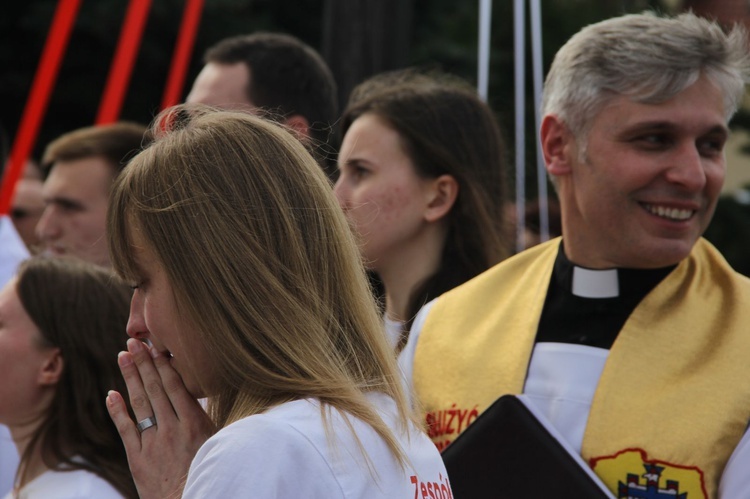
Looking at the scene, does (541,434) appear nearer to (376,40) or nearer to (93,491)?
(93,491)

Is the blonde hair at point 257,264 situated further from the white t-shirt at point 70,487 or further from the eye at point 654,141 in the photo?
the eye at point 654,141

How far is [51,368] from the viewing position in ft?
10.3

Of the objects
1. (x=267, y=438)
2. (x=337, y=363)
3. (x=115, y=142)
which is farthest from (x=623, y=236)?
(x=115, y=142)

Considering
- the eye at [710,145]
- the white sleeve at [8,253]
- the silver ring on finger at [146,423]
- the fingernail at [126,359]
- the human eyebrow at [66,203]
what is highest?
the eye at [710,145]

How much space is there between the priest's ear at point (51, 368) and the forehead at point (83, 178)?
5.89 feet

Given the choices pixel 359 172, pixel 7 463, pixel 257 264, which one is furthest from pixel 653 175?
pixel 7 463

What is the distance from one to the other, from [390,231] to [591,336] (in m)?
0.88

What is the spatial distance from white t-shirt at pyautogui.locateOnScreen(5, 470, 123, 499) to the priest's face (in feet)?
4.44

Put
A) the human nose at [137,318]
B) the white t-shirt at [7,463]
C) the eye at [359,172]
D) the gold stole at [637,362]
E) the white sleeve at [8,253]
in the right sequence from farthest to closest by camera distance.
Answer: the white sleeve at [8,253], the white t-shirt at [7,463], the eye at [359,172], the gold stole at [637,362], the human nose at [137,318]

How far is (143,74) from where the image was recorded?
32.0 feet

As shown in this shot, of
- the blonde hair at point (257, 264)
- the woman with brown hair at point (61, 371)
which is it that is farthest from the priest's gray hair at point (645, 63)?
the woman with brown hair at point (61, 371)

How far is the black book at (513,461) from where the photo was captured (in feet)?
8.21

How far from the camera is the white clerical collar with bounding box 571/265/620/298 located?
116 inches

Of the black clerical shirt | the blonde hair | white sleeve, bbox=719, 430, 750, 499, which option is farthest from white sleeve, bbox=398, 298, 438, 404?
the blonde hair
